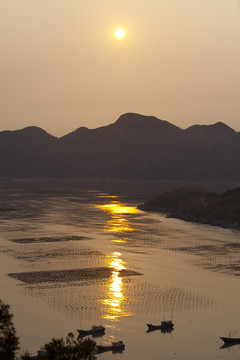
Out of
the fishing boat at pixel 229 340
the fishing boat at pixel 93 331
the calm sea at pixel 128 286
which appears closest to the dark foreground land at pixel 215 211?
the calm sea at pixel 128 286

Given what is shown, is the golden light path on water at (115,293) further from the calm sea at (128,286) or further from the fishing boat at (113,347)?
the fishing boat at (113,347)

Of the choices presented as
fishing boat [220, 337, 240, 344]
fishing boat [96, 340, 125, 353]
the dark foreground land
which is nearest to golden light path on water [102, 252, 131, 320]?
fishing boat [96, 340, 125, 353]

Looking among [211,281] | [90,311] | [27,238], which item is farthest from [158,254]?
[90,311]

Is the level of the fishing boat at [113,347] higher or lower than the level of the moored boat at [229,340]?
lower

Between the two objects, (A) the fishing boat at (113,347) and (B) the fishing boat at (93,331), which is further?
(B) the fishing boat at (93,331)

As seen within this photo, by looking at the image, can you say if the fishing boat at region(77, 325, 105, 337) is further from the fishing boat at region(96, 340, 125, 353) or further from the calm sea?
the fishing boat at region(96, 340, 125, 353)

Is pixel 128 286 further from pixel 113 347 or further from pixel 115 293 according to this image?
pixel 113 347

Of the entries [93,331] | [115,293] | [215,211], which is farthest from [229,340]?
[215,211]

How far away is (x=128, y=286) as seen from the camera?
81.5 metres

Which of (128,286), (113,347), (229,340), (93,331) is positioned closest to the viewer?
(113,347)

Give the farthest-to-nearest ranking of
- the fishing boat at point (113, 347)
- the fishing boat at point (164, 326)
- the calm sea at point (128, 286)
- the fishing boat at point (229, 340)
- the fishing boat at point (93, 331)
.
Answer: the fishing boat at point (164, 326) → the calm sea at point (128, 286) → the fishing boat at point (93, 331) → the fishing boat at point (229, 340) → the fishing boat at point (113, 347)

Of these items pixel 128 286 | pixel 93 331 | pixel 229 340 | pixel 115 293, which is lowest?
pixel 93 331

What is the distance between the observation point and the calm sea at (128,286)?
2346 inches

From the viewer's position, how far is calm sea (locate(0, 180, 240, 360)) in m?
59.6
